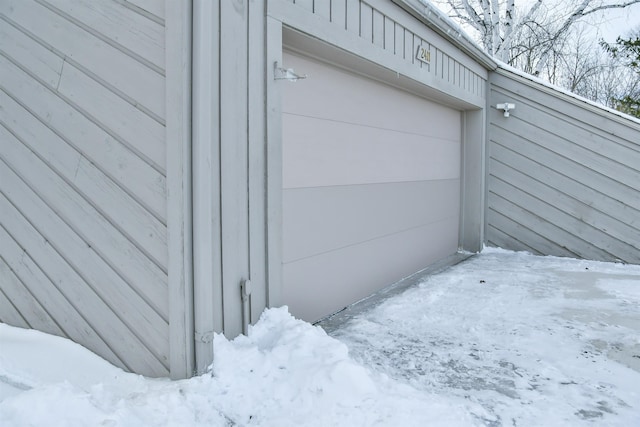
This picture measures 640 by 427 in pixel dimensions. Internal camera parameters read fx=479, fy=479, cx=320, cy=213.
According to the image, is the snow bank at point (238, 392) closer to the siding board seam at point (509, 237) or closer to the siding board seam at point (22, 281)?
the siding board seam at point (22, 281)

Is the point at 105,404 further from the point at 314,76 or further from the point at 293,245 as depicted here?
the point at 314,76

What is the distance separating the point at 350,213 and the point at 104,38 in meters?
1.95

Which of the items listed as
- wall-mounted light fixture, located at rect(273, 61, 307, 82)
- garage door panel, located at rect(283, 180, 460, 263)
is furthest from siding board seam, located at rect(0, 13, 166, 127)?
garage door panel, located at rect(283, 180, 460, 263)

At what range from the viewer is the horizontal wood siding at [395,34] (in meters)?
2.81

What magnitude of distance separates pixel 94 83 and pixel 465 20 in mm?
12038

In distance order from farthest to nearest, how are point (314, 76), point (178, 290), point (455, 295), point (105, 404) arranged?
point (455, 295)
point (314, 76)
point (178, 290)
point (105, 404)

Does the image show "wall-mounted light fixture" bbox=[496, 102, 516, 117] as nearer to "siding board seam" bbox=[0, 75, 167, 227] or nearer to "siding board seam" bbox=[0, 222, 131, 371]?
"siding board seam" bbox=[0, 75, 167, 227]

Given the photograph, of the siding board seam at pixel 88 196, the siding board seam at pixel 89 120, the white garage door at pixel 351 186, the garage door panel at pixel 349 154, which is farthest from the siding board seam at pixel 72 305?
the garage door panel at pixel 349 154

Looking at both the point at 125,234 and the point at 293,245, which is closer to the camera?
the point at 125,234

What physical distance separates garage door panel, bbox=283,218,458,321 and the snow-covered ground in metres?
0.21

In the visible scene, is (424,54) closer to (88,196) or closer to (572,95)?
(572,95)

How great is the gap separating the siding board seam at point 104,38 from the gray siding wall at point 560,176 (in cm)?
491

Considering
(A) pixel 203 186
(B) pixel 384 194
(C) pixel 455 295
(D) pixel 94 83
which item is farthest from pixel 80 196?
(C) pixel 455 295

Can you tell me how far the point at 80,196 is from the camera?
226cm
